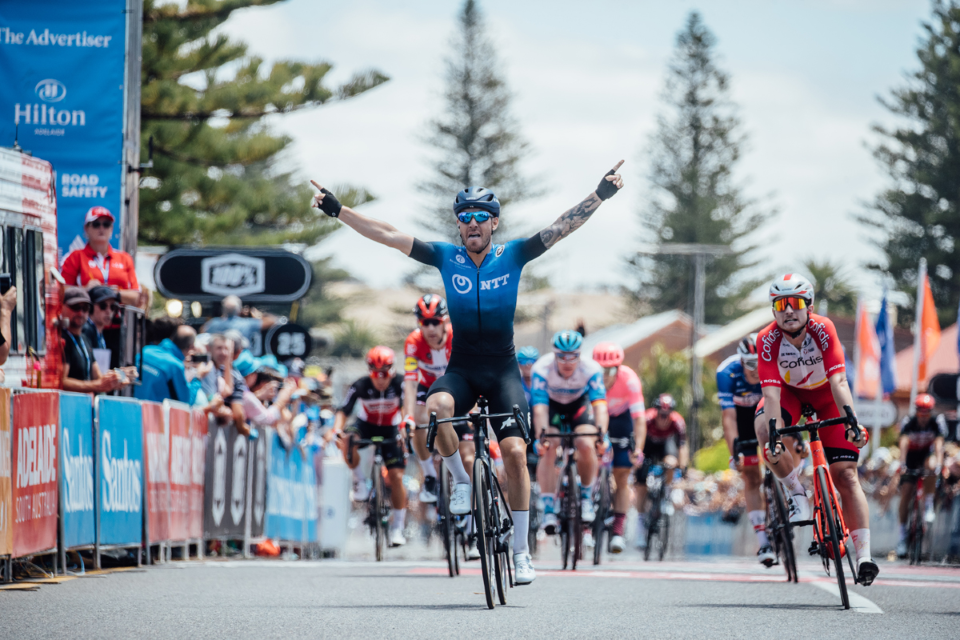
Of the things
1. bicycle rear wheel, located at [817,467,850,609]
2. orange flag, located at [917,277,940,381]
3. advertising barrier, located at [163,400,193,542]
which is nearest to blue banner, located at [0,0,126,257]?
advertising barrier, located at [163,400,193,542]

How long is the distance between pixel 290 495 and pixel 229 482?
356cm

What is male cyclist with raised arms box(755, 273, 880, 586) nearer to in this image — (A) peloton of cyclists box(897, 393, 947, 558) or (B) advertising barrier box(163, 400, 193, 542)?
(B) advertising barrier box(163, 400, 193, 542)

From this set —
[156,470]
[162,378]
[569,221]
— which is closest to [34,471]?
[156,470]

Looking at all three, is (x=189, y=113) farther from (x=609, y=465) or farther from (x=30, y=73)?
(x=609, y=465)

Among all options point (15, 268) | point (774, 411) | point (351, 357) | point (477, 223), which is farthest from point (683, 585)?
point (351, 357)

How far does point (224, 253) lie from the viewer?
18.2 meters

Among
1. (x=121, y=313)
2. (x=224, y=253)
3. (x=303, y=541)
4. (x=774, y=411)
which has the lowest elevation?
(x=303, y=541)

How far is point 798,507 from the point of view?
10078 millimetres

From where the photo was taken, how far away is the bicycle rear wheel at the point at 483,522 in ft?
26.3

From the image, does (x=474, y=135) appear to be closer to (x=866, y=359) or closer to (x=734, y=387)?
(x=866, y=359)

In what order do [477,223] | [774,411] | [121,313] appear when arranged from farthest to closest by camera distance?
[121,313] < [774,411] < [477,223]

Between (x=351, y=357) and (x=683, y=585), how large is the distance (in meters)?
71.0

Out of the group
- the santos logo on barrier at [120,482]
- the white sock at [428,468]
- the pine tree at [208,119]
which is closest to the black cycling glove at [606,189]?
the santos logo on barrier at [120,482]

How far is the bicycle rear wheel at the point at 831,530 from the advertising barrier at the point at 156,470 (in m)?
5.58
